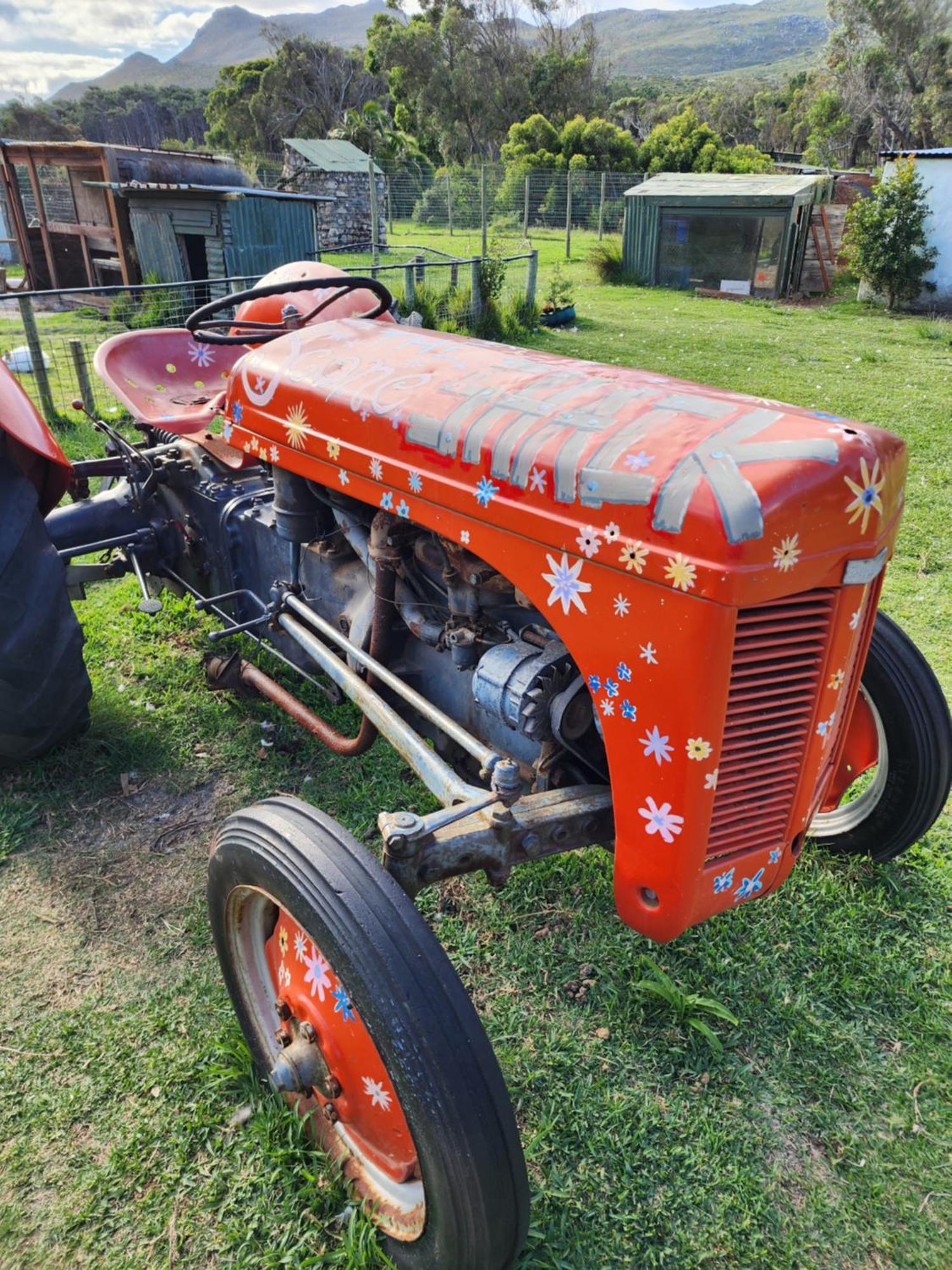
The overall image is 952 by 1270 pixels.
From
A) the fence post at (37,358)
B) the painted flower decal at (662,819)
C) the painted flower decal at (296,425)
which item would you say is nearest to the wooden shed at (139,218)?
the fence post at (37,358)

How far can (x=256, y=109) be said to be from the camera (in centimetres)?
4766

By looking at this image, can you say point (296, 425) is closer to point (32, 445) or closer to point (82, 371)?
point (32, 445)

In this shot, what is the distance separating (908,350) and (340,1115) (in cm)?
1173

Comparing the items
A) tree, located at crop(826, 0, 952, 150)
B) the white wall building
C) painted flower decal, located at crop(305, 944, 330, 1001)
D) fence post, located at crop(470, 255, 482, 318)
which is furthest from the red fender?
tree, located at crop(826, 0, 952, 150)

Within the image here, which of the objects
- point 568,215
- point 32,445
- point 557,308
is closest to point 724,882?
point 32,445

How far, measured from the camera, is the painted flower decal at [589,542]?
1.46 meters

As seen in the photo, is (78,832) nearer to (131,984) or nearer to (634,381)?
(131,984)

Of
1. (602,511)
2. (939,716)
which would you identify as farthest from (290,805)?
(939,716)

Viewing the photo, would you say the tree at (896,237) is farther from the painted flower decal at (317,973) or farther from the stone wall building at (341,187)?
the painted flower decal at (317,973)

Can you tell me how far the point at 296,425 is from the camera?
2.16 meters

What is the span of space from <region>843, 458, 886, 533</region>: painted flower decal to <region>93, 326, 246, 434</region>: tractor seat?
8.02ft

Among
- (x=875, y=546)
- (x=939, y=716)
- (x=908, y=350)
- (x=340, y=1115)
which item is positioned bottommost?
(x=908, y=350)

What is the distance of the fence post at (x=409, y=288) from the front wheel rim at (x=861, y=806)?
7750 mm

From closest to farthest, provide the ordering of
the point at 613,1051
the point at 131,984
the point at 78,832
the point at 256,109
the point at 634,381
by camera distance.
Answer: the point at 634,381 → the point at 613,1051 → the point at 131,984 → the point at 78,832 → the point at 256,109
